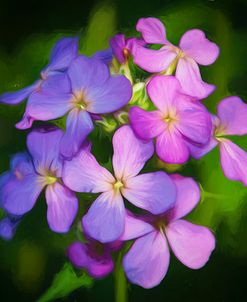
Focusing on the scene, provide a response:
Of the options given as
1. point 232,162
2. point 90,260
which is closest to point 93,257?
point 90,260

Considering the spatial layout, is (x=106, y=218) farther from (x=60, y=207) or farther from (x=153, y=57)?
(x=153, y=57)

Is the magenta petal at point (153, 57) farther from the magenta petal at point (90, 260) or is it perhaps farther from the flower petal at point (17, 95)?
the magenta petal at point (90, 260)

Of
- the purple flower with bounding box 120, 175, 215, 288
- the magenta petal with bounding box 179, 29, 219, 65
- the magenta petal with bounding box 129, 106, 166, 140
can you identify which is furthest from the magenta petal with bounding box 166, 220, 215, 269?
the magenta petal with bounding box 179, 29, 219, 65

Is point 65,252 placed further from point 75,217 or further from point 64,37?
point 64,37

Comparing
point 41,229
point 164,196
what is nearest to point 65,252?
point 41,229

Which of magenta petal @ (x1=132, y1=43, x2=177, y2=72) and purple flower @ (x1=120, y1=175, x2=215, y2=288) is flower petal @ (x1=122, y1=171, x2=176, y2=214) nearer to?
purple flower @ (x1=120, y1=175, x2=215, y2=288)
